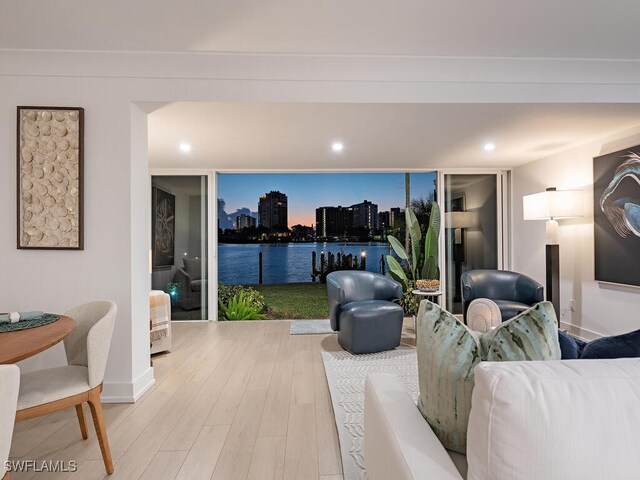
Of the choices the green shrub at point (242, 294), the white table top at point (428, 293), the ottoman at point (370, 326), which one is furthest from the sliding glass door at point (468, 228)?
the green shrub at point (242, 294)

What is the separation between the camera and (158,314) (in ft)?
12.2

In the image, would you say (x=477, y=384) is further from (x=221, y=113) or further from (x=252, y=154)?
(x=252, y=154)

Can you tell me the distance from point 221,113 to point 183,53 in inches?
20.3

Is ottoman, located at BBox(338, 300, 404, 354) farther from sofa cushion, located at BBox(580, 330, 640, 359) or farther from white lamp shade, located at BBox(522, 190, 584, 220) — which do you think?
sofa cushion, located at BBox(580, 330, 640, 359)

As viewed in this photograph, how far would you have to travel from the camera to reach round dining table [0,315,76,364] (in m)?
1.44

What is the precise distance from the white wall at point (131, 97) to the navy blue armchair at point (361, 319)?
182cm

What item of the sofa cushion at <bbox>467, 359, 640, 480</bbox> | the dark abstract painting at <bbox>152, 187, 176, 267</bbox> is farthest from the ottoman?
the dark abstract painting at <bbox>152, 187, 176, 267</bbox>

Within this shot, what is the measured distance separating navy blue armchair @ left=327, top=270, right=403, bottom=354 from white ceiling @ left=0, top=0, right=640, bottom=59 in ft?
7.54

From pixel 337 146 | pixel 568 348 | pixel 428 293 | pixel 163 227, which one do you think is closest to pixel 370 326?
pixel 428 293

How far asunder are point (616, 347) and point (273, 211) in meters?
5.27

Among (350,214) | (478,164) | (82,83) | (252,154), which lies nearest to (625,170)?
(478,164)

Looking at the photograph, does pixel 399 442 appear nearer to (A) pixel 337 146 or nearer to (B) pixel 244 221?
(A) pixel 337 146

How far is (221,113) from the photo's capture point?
3008 millimetres

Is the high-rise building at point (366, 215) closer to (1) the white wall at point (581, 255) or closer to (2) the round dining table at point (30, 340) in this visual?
(1) the white wall at point (581, 255)
